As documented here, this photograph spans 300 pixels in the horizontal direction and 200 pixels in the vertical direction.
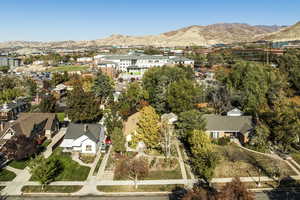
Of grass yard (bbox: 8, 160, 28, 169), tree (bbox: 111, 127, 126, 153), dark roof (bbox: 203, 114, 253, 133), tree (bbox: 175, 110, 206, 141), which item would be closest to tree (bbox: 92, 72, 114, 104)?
tree (bbox: 111, 127, 126, 153)

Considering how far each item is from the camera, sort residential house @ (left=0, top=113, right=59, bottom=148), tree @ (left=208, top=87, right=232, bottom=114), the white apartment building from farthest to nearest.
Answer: the white apartment building → tree @ (left=208, top=87, right=232, bottom=114) → residential house @ (left=0, top=113, right=59, bottom=148)

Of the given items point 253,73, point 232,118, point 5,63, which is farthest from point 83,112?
point 5,63

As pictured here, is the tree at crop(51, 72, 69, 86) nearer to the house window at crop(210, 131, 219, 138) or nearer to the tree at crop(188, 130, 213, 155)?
the house window at crop(210, 131, 219, 138)

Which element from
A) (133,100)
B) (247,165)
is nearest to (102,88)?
(133,100)

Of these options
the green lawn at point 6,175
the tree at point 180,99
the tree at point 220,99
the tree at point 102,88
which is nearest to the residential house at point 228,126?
the tree at point 180,99

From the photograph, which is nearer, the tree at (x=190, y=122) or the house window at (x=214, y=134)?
the tree at (x=190, y=122)

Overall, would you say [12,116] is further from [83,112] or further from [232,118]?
[232,118]

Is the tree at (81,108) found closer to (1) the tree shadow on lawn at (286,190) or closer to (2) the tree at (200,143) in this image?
(2) the tree at (200,143)
